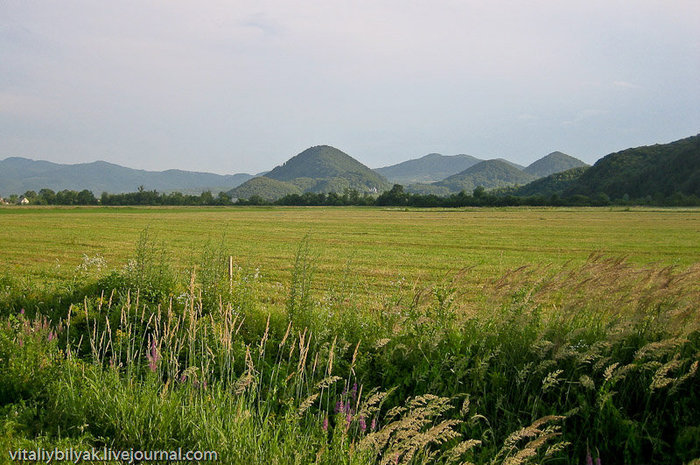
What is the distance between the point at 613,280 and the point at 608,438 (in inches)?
93.5

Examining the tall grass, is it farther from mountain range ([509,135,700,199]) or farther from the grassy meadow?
mountain range ([509,135,700,199])

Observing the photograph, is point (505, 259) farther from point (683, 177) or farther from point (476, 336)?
point (683, 177)

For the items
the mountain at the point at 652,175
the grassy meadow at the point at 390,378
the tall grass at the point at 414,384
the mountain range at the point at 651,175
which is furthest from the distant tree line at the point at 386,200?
the tall grass at the point at 414,384

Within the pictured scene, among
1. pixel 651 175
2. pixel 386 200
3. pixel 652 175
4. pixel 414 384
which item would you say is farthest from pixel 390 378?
pixel 651 175

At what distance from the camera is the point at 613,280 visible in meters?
6.29

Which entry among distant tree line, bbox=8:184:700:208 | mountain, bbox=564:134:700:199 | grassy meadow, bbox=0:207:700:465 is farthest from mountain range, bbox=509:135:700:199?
grassy meadow, bbox=0:207:700:465

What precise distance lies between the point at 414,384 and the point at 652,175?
628ft

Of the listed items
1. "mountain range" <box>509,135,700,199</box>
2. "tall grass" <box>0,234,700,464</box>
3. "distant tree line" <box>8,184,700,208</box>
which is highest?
"mountain range" <box>509,135,700,199</box>

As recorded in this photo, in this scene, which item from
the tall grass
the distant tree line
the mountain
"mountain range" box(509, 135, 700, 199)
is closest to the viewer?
the tall grass

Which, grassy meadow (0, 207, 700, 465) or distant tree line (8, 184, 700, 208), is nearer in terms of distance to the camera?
grassy meadow (0, 207, 700, 465)

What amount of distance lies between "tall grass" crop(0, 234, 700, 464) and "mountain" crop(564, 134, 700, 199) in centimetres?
16749

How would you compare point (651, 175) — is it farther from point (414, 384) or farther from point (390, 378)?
point (390, 378)

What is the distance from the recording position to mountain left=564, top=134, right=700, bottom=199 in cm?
15012

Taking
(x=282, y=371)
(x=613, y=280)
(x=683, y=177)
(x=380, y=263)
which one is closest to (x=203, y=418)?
(x=282, y=371)
